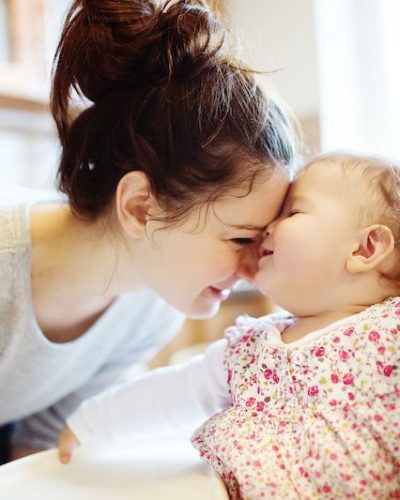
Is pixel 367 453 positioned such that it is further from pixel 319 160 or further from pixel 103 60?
pixel 103 60

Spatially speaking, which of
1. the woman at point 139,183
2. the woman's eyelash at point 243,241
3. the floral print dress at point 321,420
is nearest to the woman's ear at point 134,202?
the woman at point 139,183

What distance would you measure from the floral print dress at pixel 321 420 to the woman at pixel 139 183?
0.68 ft

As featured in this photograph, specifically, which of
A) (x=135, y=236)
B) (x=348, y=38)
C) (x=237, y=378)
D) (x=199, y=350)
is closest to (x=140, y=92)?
(x=135, y=236)

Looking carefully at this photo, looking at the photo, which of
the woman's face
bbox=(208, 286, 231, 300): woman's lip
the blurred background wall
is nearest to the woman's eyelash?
the woman's face

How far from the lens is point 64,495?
0.74m

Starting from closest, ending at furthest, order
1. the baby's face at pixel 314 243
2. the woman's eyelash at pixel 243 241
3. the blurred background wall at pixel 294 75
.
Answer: the baby's face at pixel 314 243 → the woman's eyelash at pixel 243 241 → the blurred background wall at pixel 294 75

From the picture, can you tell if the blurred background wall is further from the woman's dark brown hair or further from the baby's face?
the baby's face

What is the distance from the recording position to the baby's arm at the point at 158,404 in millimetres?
848

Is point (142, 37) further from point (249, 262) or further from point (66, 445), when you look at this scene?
point (66, 445)

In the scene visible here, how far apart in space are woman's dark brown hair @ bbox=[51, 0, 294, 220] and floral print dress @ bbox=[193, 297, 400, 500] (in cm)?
24

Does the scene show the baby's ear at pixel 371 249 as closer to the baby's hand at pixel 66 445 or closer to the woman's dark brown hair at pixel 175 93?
the woman's dark brown hair at pixel 175 93

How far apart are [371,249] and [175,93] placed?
1.04 ft

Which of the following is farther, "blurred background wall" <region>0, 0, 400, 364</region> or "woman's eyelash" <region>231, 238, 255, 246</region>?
"blurred background wall" <region>0, 0, 400, 364</region>

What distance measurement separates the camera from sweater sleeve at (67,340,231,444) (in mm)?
849
